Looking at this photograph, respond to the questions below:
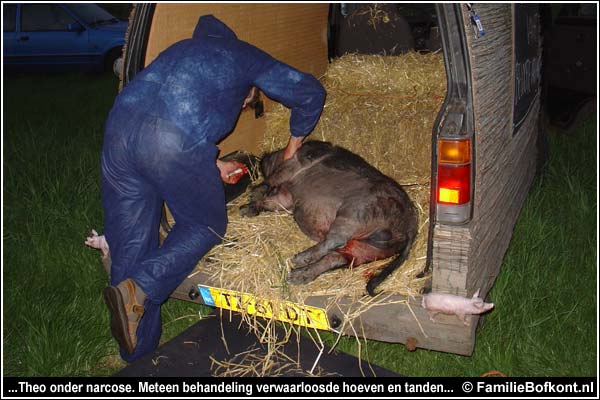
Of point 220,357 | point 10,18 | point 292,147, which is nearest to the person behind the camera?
point 220,357

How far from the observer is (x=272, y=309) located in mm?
3922

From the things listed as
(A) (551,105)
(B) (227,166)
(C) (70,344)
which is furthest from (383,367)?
(A) (551,105)

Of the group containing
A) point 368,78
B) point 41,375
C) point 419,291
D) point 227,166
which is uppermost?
point 368,78

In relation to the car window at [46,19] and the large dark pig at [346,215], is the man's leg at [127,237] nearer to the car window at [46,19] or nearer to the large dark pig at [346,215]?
the large dark pig at [346,215]

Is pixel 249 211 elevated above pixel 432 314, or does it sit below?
above

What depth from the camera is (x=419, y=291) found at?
3.74 meters

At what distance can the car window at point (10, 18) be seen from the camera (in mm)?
14828

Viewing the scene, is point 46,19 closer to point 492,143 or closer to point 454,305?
point 492,143

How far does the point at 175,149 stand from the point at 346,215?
4.25 ft

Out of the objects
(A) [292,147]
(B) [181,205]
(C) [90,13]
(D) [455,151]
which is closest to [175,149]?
(B) [181,205]

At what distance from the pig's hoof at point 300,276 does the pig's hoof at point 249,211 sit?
123 cm
